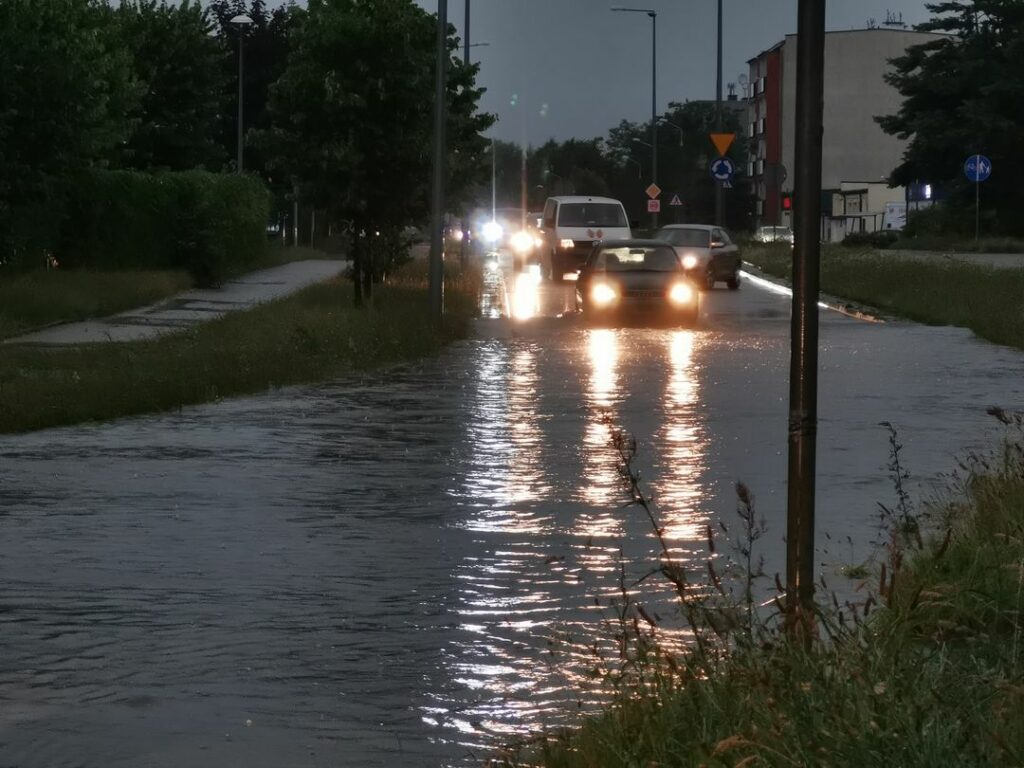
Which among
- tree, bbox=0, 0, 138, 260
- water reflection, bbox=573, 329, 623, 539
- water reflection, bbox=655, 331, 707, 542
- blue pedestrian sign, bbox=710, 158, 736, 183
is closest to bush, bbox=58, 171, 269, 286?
tree, bbox=0, 0, 138, 260

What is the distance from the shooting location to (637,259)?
107ft

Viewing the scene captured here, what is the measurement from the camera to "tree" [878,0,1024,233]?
8500 centimetres

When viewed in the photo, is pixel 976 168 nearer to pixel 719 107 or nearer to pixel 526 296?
pixel 719 107

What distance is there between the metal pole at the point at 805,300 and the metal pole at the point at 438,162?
68.3ft

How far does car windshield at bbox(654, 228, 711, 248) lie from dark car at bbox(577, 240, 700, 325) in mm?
14859

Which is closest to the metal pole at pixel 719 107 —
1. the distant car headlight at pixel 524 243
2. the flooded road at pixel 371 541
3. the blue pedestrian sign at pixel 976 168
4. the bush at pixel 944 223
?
the distant car headlight at pixel 524 243

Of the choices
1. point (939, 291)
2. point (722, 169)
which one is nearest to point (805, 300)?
point (939, 291)

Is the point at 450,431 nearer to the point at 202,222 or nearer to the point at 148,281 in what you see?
the point at 148,281

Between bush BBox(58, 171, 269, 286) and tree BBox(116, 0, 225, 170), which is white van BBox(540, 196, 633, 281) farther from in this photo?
tree BBox(116, 0, 225, 170)

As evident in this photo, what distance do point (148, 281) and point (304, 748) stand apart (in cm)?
3321

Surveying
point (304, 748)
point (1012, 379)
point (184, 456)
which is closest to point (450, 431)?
point (184, 456)

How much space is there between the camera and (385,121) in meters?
33.1

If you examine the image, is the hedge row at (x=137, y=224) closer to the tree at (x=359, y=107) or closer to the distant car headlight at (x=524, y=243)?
the tree at (x=359, y=107)

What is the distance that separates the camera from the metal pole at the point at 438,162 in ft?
89.6
